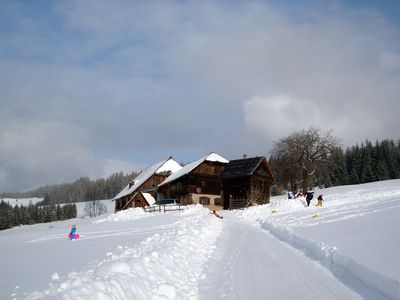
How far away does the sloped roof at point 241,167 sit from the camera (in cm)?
5502

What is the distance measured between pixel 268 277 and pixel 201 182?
48.6 meters

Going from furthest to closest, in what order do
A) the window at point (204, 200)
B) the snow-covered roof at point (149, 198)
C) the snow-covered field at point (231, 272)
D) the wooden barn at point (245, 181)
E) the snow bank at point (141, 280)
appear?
the snow-covered roof at point (149, 198)
the window at point (204, 200)
the wooden barn at point (245, 181)
the snow-covered field at point (231, 272)
the snow bank at point (141, 280)

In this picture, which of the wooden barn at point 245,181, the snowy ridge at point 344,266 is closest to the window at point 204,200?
the wooden barn at point 245,181

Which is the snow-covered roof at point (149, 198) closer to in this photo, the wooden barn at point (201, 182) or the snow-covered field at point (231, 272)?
the wooden barn at point (201, 182)

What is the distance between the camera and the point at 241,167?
A: 57.0m

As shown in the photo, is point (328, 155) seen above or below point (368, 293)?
above

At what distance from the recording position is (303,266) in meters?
11.1

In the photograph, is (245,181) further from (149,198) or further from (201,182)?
(149,198)

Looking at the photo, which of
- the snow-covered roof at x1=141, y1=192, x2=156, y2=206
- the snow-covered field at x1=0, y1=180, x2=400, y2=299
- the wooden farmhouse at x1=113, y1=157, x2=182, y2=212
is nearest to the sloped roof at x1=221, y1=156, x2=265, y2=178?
the snow-covered roof at x1=141, y1=192, x2=156, y2=206

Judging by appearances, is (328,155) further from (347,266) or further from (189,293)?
(189,293)

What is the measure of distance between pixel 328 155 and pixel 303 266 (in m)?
46.0

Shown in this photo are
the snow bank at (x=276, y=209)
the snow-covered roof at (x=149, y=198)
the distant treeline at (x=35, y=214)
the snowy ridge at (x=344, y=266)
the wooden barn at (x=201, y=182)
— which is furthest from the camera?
the distant treeline at (x=35, y=214)

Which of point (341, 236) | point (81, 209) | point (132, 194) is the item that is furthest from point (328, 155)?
point (81, 209)

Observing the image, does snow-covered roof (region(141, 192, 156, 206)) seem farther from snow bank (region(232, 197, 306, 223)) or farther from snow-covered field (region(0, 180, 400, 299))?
snow-covered field (region(0, 180, 400, 299))
